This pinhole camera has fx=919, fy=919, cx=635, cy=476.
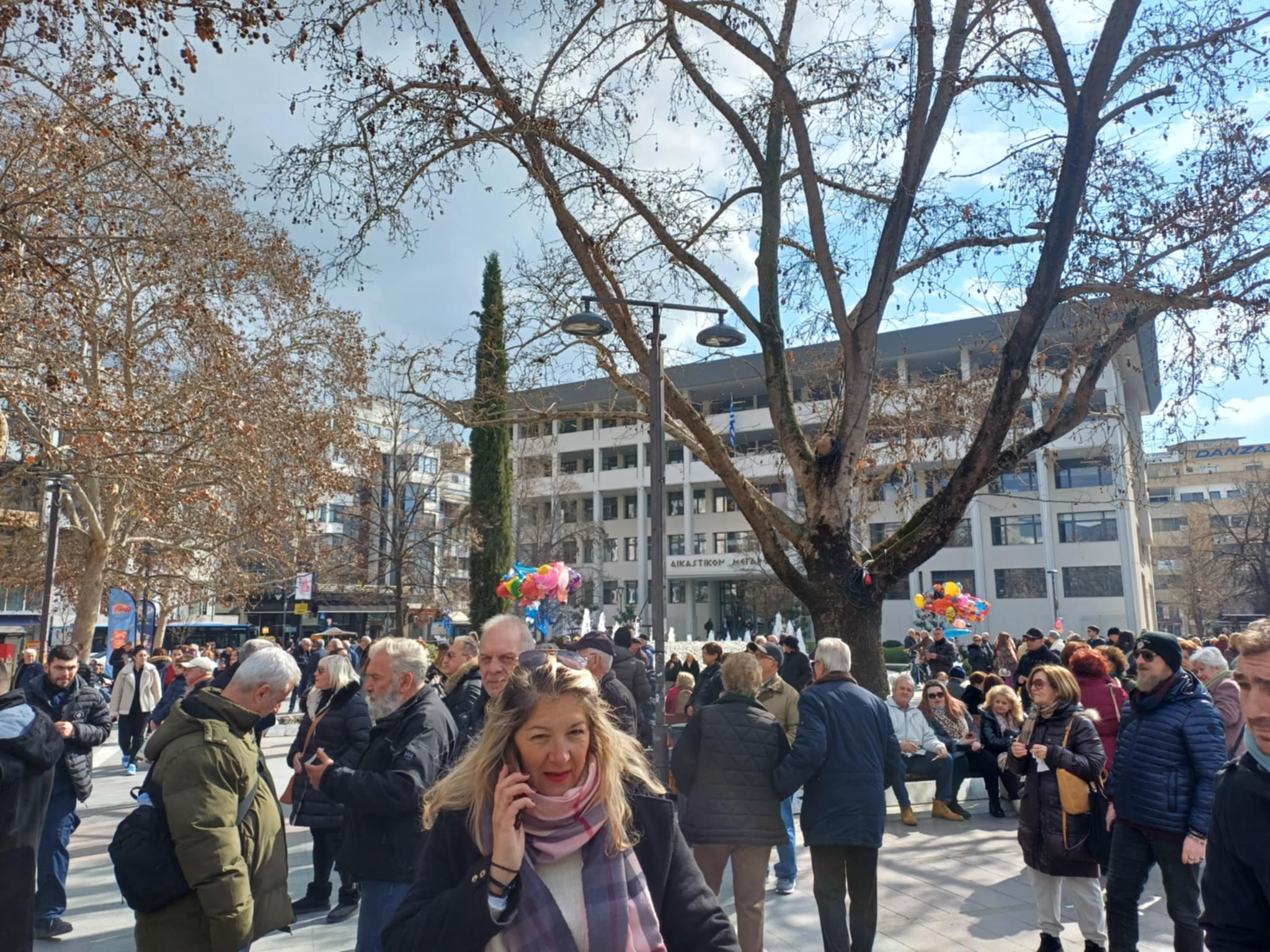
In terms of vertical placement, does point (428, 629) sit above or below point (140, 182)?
below

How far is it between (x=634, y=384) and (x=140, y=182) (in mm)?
10999

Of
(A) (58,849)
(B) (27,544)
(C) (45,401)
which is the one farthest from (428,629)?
(A) (58,849)

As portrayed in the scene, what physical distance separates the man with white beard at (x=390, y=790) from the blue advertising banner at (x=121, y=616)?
21455 mm

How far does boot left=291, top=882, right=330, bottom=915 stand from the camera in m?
6.46

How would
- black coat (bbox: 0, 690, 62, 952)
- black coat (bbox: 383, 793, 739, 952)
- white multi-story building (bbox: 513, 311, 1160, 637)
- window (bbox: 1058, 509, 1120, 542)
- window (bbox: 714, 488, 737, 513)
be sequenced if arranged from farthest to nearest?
window (bbox: 714, 488, 737, 513), window (bbox: 1058, 509, 1120, 542), white multi-story building (bbox: 513, 311, 1160, 637), black coat (bbox: 0, 690, 62, 952), black coat (bbox: 383, 793, 739, 952)

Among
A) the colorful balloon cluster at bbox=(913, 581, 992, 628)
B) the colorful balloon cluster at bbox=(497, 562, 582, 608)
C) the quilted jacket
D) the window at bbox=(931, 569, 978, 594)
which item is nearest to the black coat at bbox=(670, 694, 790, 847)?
the quilted jacket

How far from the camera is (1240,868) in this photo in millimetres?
2525

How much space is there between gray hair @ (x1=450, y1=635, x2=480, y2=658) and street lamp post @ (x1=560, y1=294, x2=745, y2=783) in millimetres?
2558

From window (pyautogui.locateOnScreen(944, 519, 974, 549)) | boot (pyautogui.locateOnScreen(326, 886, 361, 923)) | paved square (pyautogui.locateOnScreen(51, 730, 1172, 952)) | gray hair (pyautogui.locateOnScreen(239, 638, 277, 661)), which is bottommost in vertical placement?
paved square (pyautogui.locateOnScreen(51, 730, 1172, 952))

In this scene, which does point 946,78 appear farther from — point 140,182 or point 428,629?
point 428,629

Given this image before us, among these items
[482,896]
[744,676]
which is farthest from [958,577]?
[482,896]

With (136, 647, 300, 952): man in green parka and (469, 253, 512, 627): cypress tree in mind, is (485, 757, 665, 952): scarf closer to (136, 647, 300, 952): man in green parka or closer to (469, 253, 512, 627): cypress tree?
(136, 647, 300, 952): man in green parka

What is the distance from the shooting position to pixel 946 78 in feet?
29.4

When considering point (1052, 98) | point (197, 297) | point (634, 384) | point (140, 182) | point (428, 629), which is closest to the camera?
point (1052, 98)
